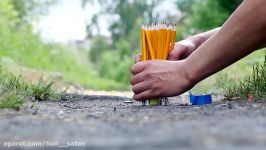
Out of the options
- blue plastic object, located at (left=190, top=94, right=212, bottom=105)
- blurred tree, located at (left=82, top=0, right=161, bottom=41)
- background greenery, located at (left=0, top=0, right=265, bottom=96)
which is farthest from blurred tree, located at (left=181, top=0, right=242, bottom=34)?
blurred tree, located at (left=82, top=0, right=161, bottom=41)

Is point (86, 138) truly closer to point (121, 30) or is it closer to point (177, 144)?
point (177, 144)

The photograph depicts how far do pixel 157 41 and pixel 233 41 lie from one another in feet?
1.83

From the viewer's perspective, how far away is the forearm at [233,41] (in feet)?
7.09

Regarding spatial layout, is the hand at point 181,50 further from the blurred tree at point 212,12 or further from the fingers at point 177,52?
the blurred tree at point 212,12

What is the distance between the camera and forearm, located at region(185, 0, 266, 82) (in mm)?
2160

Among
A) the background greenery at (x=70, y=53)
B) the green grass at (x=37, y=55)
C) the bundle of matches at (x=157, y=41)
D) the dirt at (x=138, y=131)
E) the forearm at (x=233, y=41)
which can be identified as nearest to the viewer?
the dirt at (x=138, y=131)

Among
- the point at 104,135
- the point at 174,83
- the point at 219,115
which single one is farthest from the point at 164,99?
the point at 104,135

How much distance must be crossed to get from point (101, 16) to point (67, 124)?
3286 cm

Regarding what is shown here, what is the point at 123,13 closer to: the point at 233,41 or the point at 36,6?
the point at 36,6

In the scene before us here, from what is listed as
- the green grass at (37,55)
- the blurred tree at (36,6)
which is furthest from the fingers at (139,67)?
the blurred tree at (36,6)

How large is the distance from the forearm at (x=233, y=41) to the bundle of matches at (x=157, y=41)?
1.06 feet

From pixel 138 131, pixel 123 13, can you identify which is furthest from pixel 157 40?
pixel 123 13

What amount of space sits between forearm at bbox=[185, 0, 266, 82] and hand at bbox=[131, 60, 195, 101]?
0.16 feet

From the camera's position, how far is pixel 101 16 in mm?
34219
